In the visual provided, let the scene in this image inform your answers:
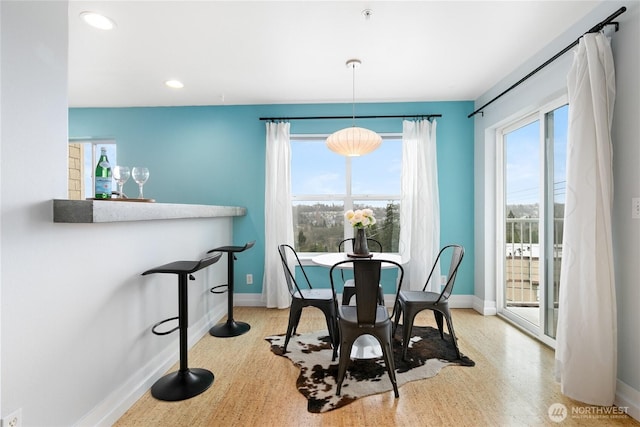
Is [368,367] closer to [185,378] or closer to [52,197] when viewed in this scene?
[185,378]

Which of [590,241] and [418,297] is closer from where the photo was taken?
[590,241]

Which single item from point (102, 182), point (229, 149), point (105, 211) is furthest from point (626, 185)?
point (229, 149)

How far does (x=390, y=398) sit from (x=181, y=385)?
1367mm

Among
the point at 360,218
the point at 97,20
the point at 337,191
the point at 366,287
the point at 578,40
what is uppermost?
the point at 97,20

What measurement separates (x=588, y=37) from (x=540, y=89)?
74 centimetres

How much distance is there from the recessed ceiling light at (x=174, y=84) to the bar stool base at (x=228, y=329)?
2506 millimetres

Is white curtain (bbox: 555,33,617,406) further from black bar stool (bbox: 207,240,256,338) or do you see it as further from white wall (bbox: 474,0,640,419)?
black bar stool (bbox: 207,240,256,338)

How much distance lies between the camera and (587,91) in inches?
75.2

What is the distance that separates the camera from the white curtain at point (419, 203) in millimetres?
3576

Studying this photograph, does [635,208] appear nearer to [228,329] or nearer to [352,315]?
[352,315]

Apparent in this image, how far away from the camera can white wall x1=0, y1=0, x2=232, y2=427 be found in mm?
1234

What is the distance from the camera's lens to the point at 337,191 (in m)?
3.95

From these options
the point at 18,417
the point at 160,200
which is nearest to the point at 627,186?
the point at 18,417

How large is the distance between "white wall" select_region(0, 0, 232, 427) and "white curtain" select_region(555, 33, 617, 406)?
2.74 meters
